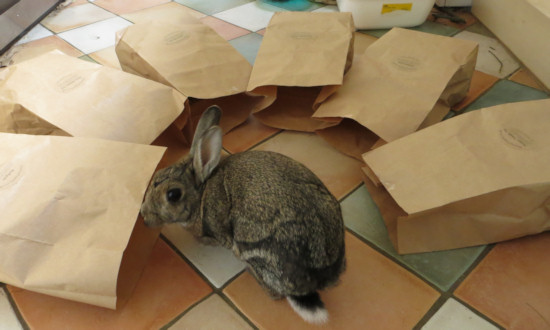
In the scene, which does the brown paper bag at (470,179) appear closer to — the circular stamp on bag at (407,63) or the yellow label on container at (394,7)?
the circular stamp on bag at (407,63)

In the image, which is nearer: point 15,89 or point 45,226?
point 45,226

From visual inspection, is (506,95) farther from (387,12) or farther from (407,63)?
(387,12)

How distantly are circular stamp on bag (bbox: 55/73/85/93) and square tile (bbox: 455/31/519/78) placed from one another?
63.6 inches

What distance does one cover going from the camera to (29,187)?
90 centimetres

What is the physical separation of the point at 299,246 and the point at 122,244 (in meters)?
0.39

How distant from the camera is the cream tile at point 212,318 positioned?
0.91 m

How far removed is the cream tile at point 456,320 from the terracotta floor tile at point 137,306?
0.55 meters

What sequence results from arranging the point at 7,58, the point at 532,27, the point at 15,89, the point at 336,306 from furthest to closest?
the point at 7,58 → the point at 532,27 → the point at 15,89 → the point at 336,306

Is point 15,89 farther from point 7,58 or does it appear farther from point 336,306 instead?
point 336,306

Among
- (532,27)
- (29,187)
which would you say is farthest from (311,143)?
(532,27)

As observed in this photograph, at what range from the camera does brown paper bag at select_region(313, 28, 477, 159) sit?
3.98 feet

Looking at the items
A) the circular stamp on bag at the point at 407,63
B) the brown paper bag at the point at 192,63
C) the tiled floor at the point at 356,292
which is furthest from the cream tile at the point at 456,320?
the brown paper bag at the point at 192,63

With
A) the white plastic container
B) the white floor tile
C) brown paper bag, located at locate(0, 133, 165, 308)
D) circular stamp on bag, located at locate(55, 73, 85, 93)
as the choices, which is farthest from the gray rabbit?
the white floor tile

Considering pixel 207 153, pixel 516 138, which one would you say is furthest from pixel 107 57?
pixel 516 138
